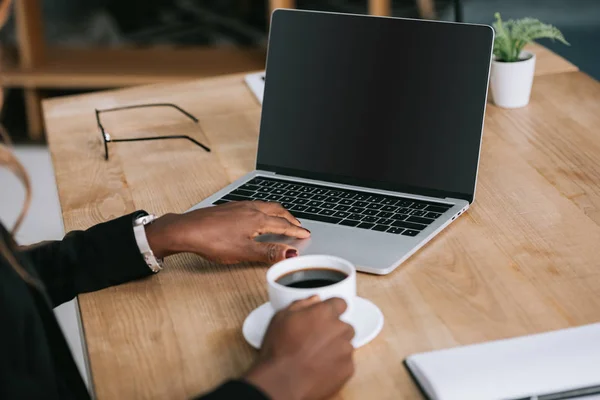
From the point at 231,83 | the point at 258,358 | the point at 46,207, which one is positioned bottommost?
the point at 46,207

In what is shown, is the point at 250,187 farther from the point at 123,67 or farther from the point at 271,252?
the point at 123,67

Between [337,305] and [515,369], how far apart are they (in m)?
0.18

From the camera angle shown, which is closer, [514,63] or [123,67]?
[514,63]

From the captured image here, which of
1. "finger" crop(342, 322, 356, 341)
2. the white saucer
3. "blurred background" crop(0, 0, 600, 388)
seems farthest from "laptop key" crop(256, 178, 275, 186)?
"blurred background" crop(0, 0, 600, 388)

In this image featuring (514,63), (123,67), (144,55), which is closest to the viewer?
(514,63)

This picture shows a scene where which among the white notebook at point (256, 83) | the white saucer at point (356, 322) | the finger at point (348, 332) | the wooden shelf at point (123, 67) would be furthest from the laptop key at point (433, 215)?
the wooden shelf at point (123, 67)

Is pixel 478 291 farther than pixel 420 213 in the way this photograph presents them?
No

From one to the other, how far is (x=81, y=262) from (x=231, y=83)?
2.71ft

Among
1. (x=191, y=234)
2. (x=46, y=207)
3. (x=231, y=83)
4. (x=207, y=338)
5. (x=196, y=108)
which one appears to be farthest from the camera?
(x=46, y=207)

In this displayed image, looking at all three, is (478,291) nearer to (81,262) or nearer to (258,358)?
(258,358)

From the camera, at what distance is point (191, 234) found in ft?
3.53

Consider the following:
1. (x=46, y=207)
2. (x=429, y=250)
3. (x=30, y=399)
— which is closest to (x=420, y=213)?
(x=429, y=250)

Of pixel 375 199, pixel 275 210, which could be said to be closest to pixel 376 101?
pixel 375 199

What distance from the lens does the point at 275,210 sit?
3.70ft
